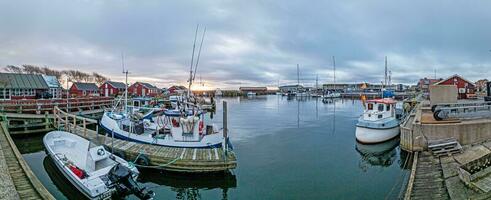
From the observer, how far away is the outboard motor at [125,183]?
383 inches

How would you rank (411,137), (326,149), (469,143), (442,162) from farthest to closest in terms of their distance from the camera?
(326,149), (411,137), (469,143), (442,162)

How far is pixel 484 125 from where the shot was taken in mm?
14672

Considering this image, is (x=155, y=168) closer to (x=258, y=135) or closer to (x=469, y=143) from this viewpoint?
(x=258, y=135)

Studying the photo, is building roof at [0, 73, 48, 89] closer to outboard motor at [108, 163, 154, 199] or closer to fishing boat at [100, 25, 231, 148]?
fishing boat at [100, 25, 231, 148]

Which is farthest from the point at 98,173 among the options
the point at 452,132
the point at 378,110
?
the point at 378,110

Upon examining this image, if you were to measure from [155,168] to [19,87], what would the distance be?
3170cm

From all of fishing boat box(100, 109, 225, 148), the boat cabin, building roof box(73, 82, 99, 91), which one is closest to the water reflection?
fishing boat box(100, 109, 225, 148)

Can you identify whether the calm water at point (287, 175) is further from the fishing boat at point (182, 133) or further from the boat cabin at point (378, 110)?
the fishing boat at point (182, 133)

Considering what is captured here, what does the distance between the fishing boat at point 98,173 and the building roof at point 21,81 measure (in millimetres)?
25384

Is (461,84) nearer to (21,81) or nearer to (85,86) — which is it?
(21,81)

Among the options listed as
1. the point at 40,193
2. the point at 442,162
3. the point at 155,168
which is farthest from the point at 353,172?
the point at 40,193

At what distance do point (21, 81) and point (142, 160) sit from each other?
32750 millimetres

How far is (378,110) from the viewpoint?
864 inches

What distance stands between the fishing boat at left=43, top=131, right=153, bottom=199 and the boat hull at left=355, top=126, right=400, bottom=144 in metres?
16.2
